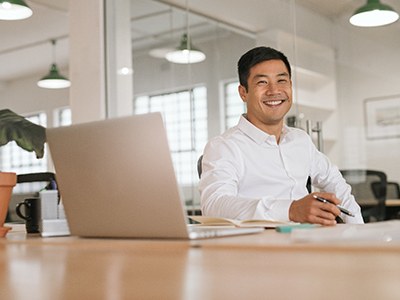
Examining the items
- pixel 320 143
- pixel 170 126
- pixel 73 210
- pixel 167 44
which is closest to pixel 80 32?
pixel 167 44

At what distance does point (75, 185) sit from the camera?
130 cm

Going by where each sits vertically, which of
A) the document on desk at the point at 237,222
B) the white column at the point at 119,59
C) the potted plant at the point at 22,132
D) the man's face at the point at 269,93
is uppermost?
the white column at the point at 119,59

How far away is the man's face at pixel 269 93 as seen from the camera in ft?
8.44

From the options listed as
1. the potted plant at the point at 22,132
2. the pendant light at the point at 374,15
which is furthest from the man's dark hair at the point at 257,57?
the pendant light at the point at 374,15

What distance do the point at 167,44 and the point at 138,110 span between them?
57cm

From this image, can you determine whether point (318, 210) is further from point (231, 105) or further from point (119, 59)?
point (119, 59)

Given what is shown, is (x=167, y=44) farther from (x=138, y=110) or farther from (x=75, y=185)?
(x=75, y=185)

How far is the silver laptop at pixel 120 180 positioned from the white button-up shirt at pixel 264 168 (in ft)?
2.98

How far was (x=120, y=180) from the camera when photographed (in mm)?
1200

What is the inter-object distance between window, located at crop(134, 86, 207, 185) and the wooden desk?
4.06m

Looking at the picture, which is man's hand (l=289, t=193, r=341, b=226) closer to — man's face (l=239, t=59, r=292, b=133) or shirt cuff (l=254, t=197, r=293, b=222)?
shirt cuff (l=254, t=197, r=293, b=222)

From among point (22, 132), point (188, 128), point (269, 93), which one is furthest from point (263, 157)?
point (188, 128)

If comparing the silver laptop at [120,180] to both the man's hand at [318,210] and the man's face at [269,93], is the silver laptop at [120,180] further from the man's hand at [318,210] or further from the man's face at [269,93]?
the man's face at [269,93]

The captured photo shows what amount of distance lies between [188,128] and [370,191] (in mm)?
1457
